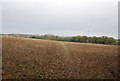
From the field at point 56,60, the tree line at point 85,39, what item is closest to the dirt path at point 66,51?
the field at point 56,60

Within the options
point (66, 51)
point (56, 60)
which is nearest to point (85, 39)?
point (66, 51)

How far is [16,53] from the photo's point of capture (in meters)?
3.32

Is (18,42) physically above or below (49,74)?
above

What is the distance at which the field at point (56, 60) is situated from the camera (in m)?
2.60

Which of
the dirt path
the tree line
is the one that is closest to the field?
the dirt path

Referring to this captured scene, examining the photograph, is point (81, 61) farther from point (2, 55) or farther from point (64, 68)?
point (2, 55)

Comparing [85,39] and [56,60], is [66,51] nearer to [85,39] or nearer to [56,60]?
[56,60]

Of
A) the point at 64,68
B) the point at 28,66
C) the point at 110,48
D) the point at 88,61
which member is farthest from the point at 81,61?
the point at 28,66

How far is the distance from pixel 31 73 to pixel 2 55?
1244mm

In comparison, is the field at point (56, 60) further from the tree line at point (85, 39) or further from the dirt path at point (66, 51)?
the tree line at point (85, 39)

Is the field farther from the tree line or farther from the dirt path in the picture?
the tree line

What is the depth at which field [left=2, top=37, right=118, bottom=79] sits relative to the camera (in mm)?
2602

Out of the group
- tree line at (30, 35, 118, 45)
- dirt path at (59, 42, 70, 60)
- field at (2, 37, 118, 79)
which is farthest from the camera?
tree line at (30, 35, 118, 45)

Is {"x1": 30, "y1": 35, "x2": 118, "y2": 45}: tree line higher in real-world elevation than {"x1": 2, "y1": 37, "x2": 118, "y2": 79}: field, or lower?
higher
